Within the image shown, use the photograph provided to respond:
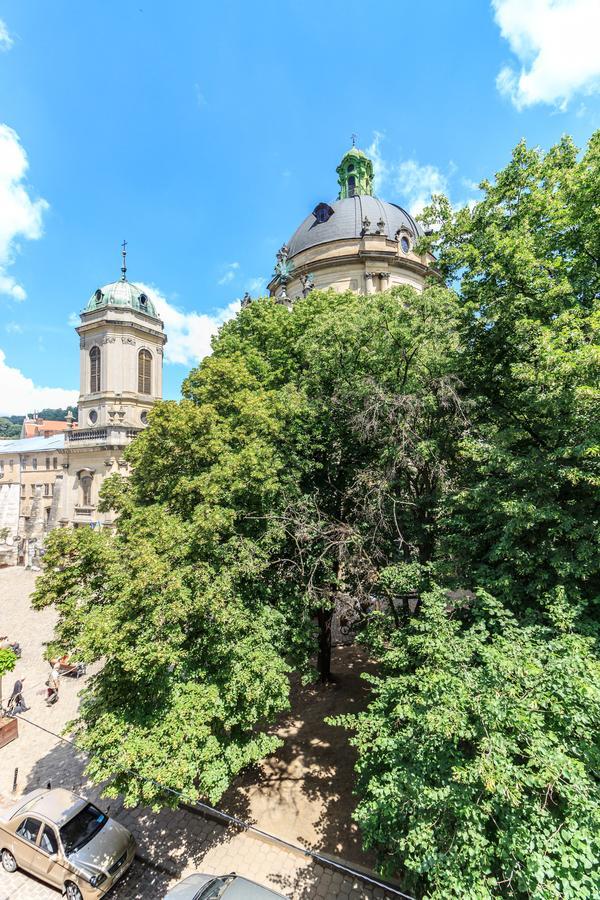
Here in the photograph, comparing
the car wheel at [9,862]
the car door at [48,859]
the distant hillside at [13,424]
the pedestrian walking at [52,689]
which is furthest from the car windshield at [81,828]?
the distant hillside at [13,424]

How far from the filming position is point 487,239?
8727 mm

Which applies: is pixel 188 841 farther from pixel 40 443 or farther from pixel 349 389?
pixel 40 443

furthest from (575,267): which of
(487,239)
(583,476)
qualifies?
(583,476)

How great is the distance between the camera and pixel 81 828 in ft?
27.4

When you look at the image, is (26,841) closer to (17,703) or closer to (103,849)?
(103,849)

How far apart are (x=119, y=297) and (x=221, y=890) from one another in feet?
123

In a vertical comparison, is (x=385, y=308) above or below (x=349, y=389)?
above

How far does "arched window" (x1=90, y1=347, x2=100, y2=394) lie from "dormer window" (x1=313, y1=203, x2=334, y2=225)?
74.1ft

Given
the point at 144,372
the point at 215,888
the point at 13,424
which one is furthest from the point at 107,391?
the point at 13,424

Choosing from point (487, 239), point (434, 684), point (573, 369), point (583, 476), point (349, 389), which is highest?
point (487, 239)

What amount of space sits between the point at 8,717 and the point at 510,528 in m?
16.6

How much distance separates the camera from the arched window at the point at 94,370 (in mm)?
34625

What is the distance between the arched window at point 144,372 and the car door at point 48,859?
31274mm

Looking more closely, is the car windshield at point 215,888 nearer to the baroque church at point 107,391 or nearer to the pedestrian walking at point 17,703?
the pedestrian walking at point 17,703
